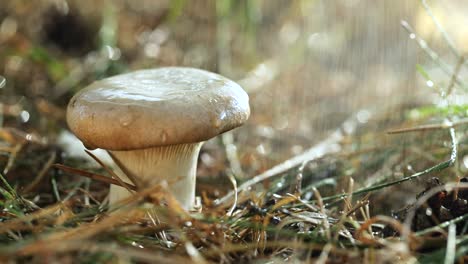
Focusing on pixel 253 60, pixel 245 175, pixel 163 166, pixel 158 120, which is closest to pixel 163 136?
pixel 158 120

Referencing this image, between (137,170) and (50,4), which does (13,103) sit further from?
(137,170)

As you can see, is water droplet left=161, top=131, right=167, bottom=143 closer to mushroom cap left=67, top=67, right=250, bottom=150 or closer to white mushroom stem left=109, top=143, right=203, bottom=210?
mushroom cap left=67, top=67, right=250, bottom=150

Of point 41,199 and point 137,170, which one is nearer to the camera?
point 137,170

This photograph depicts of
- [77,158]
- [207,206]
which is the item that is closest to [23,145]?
[77,158]

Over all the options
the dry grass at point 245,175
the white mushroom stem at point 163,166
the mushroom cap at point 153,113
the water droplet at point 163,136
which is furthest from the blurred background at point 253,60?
the water droplet at point 163,136

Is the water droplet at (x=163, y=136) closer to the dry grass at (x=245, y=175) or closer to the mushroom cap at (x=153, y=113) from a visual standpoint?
the mushroom cap at (x=153, y=113)

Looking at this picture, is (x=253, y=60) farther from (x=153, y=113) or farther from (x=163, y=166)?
(x=153, y=113)
